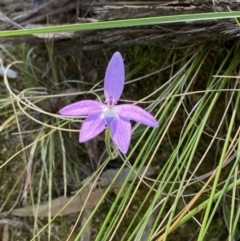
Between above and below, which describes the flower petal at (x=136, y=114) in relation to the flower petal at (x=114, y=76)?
below

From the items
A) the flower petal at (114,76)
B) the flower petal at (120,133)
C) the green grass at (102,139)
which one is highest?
the flower petal at (114,76)

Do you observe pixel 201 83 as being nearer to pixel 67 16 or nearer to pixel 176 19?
pixel 67 16

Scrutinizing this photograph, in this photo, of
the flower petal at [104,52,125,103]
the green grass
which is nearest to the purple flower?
the flower petal at [104,52,125,103]

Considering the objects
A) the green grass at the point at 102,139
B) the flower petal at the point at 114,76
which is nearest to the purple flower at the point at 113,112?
the flower petal at the point at 114,76

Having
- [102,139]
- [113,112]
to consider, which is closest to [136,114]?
[113,112]

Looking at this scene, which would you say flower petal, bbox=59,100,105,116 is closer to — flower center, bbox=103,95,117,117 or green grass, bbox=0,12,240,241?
flower center, bbox=103,95,117,117

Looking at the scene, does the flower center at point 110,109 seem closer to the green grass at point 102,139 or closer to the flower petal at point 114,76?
the flower petal at point 114,76
